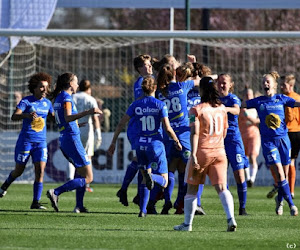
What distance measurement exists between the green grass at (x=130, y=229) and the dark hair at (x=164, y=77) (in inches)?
70.4

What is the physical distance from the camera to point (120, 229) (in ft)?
33.8

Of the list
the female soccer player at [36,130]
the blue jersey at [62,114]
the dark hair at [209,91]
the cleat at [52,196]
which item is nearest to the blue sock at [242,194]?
the blue jersey at [62,114]

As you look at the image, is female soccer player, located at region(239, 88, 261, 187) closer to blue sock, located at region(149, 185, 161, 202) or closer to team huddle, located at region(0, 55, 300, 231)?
team huddle, located at region(0, 55, 300, 231)

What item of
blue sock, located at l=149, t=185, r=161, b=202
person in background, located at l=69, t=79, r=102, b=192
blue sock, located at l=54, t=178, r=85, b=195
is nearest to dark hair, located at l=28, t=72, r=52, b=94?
blue sock, located at l=54, t=178, r=85, b=195

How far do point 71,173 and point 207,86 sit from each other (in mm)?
8930

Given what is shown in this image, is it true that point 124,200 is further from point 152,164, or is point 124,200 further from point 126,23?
point 126,23

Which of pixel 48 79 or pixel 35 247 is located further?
pixel 48 79

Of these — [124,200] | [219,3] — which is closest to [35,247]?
[124,200]

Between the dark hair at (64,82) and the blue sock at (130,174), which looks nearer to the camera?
the dark hair at (64,82)

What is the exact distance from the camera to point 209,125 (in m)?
10.0

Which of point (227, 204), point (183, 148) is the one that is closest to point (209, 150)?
point (227, 204)

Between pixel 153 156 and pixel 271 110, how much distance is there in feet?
7.21

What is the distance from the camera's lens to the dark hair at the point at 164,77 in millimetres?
12367

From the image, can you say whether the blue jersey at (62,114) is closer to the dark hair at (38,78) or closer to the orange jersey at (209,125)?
the dark hair at (38,78)
